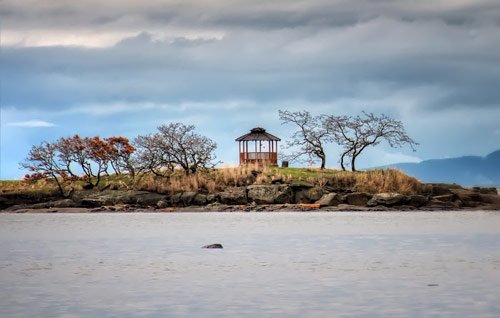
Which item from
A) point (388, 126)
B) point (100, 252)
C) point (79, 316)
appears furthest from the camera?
point (388, 126)

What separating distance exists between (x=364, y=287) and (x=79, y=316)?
279 inches

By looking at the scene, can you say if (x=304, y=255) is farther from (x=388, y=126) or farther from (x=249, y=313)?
(x=388, y=126)

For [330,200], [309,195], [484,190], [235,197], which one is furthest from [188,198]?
[484,190]

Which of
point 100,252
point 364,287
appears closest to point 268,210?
point 100,252

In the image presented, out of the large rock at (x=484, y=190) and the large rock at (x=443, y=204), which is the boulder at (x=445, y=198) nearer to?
the large rock at (x=443, y=204)

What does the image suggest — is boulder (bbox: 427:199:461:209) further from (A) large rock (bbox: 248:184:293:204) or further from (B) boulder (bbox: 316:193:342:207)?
(A) large rock (bbox: 248:184:293:204)

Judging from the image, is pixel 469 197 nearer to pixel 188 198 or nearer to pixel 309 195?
pixel 309 195

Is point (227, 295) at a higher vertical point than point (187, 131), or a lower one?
lower

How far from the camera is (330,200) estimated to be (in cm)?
6488

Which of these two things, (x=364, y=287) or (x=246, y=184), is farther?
(x=246, y=184)

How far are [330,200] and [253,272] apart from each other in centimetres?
4235

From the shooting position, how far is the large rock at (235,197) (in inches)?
2625

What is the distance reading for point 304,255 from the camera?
1107 inches

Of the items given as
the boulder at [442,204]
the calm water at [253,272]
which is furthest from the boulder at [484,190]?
the calm water at [253,272]
